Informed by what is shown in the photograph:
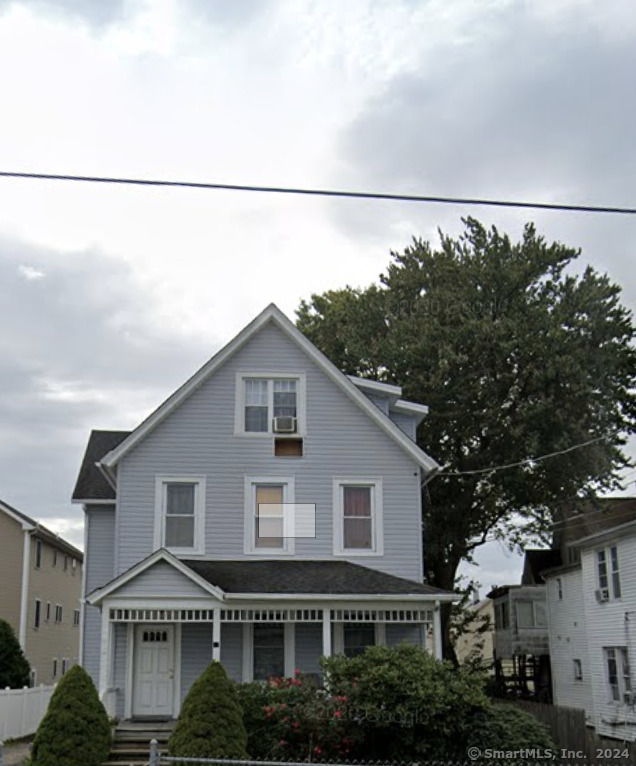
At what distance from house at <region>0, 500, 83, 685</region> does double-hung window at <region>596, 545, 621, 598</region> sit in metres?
20.0

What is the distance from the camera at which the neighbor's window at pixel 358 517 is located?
78.0 feet

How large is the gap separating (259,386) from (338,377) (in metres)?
2.02

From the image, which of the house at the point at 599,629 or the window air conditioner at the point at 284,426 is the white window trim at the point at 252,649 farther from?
the house at the point at 599,629

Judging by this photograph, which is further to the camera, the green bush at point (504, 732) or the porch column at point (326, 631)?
the porch column at point (326, 631)

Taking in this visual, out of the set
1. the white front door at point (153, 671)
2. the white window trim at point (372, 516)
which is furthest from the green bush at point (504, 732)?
the white front door at point (153, 671)

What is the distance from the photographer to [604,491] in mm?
34719

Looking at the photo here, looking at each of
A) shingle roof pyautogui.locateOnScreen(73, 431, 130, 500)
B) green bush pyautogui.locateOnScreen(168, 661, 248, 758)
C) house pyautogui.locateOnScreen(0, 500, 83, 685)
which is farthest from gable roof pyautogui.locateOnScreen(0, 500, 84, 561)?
green bush pyautogui.locateOnScreen(168, 661, 248, 758)

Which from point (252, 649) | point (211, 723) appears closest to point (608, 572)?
point (252, 649)

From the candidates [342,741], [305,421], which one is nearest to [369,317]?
[305,421]

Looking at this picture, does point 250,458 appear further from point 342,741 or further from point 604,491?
point 604,491

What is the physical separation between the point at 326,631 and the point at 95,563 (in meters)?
7.43

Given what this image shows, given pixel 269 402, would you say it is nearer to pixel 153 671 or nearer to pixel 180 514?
pixel 180 514

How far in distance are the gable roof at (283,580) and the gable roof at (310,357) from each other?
3.06m

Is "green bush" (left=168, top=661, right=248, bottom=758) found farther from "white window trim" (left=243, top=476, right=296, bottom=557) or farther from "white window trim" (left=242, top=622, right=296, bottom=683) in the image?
"white window trim" (left=243, top=476, right=296, bottom=557)
